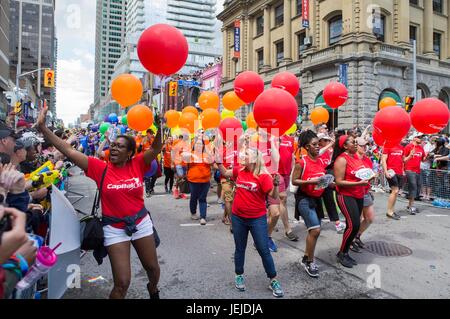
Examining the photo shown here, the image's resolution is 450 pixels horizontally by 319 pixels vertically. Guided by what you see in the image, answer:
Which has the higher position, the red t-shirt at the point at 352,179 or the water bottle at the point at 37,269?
the red t-shirt at the point at 352,179

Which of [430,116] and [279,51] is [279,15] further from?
[430,116]

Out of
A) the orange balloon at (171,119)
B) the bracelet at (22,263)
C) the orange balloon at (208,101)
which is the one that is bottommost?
the bracelet at (22,263)

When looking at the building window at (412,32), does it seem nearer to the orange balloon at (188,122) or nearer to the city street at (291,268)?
the city street at (291,268)

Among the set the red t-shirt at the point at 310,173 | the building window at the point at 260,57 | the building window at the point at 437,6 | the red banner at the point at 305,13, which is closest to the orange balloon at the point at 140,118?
the red t-shirt at the point at 310,173

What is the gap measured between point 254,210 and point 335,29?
74.5 feet

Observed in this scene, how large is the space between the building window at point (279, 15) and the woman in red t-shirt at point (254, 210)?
90.7 feet

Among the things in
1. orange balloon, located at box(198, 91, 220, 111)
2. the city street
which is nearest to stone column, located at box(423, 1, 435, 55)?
orange balloon, located at box(198, 91, 220, 111)

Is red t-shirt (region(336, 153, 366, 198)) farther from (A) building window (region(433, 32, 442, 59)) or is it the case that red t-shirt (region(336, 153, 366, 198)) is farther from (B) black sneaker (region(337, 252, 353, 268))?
(A) building window (region(433, 32, 442, 59))

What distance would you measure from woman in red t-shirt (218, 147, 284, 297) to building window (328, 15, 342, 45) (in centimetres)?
2167

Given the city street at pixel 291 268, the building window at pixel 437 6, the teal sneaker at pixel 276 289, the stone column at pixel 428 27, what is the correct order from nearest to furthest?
the teal sneaker at pixel 276 289 → the city street at pixel 291 268 → the stone column at pixel 428 27 → the building window at pixel 437 6

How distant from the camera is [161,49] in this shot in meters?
3.62

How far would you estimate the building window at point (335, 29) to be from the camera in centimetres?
2258

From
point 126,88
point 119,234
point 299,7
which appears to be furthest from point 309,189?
point 299,7
